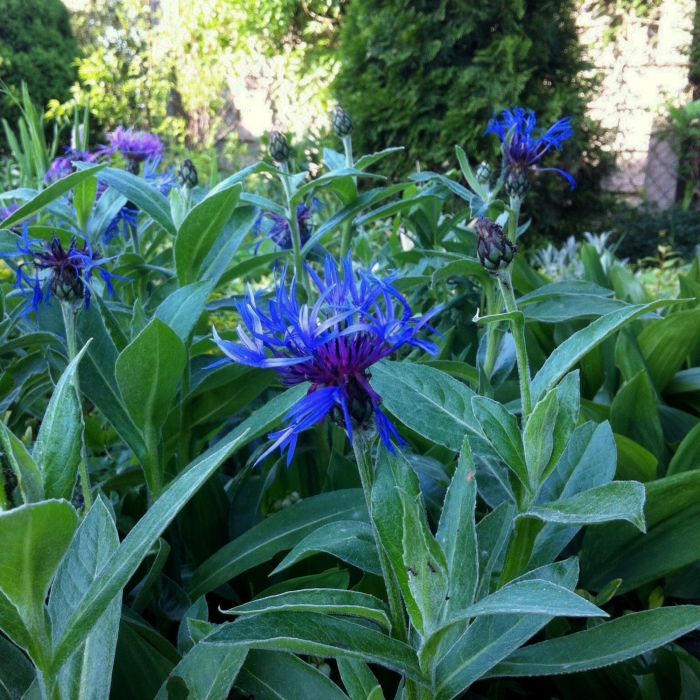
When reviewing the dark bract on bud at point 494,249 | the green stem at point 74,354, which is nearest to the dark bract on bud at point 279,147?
the green stem at point 74,354

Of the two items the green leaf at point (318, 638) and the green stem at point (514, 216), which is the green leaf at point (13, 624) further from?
the green stem at point (514, 216)

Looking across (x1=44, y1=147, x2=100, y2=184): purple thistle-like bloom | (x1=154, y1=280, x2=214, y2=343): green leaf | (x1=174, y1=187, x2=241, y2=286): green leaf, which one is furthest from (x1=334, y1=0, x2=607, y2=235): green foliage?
(x1=154, y1=280, x2=214, y2=343): green leaf

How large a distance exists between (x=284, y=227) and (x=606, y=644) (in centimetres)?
129

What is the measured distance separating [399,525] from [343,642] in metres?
0.12

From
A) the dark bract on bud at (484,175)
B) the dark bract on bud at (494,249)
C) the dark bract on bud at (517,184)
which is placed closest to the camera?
the dark bract on bud at (494,249)

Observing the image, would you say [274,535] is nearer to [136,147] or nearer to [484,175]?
[484,175]

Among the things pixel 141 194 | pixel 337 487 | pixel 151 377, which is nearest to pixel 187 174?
pixel 141 194

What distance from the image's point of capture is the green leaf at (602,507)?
64 centimetres

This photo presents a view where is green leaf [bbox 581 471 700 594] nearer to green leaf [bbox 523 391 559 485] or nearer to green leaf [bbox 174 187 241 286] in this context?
green leaf [bbox 523 391 559 485]

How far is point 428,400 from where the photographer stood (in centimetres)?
86

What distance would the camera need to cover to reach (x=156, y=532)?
60cm

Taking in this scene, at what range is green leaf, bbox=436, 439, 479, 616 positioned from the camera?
714 mm

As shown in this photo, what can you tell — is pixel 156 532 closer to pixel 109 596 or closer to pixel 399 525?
pixel 109 596

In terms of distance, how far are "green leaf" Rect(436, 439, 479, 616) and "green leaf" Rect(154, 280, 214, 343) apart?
481mm
